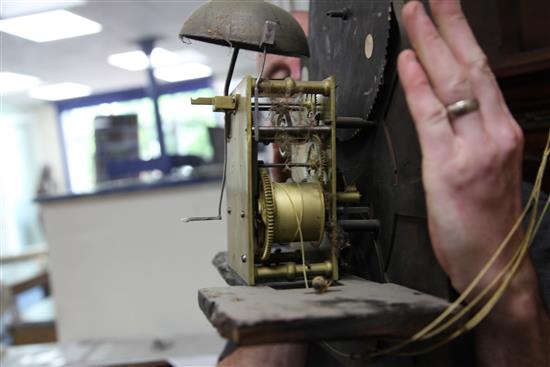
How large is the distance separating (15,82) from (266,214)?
1445 mm

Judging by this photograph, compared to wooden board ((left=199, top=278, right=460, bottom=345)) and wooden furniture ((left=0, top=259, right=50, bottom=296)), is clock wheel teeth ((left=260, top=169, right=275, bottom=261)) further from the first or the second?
wooden furniture ((left=0, top=259, right=50, bottom=296))

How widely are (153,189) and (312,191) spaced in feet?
4.16

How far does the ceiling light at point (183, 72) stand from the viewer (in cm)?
150

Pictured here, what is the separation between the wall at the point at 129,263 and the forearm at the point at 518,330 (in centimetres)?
122

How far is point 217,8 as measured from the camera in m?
0.69

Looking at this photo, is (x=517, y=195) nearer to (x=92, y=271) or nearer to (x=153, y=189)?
(x=153, y=189)

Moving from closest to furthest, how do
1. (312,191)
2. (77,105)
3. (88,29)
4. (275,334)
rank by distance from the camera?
(275,334) → (312,191) → (88,29) → (77,105)

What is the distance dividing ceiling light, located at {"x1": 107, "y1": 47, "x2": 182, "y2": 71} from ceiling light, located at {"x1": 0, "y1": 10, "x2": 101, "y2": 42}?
0.22 meters

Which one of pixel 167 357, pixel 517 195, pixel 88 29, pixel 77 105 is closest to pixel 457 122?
pixel 517 195

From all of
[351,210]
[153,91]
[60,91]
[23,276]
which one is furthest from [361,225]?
[23,276]

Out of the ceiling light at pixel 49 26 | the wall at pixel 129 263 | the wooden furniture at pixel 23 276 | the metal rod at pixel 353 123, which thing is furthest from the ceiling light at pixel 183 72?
the wooden furniture at pixel 23 276

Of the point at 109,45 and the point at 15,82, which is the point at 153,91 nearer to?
the point at 109,45

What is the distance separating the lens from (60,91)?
237 cm

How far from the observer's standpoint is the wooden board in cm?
42
